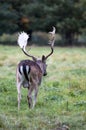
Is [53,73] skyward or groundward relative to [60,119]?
groundward

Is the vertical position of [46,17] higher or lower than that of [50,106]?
Result: lower

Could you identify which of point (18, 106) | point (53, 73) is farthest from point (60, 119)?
point (53, 73)

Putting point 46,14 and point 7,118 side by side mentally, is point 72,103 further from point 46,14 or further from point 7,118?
point 46,14

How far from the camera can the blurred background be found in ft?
116

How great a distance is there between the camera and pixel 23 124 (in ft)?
25.6

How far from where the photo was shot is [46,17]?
3612 cm

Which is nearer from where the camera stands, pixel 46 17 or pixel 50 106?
pixel 50 106

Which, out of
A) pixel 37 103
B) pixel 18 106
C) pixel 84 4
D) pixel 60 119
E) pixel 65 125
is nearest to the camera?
pixel 65 125

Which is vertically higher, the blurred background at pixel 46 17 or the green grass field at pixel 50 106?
the green grass field at pixel 50 106

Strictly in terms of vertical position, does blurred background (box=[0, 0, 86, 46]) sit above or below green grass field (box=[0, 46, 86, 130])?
below

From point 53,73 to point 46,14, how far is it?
2103cm

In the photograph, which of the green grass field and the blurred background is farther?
the blurred background

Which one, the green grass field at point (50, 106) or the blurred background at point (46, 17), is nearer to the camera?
the green grass field at point (50, 106)

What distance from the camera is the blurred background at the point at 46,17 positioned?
35.4 metres
